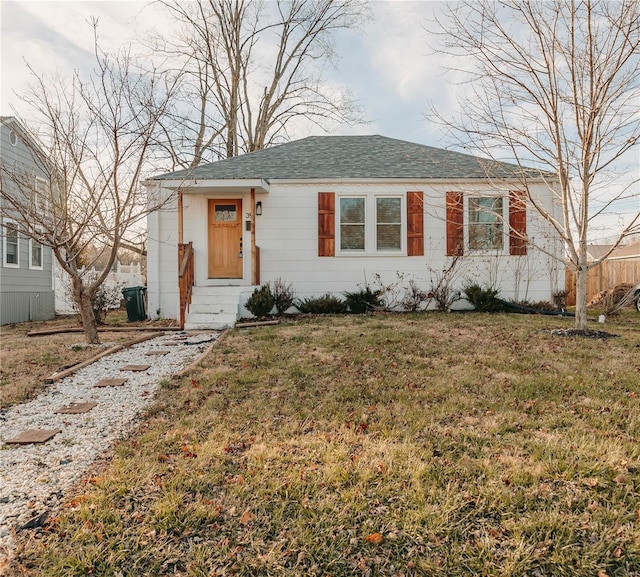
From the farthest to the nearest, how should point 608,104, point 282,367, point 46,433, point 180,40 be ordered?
point 180,40
point 608,104
point 282,367
point 46,433

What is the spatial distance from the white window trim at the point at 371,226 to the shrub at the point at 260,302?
6.86 ft

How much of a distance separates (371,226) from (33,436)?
26.3ft

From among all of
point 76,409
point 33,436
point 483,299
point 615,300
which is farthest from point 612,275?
point 33,436

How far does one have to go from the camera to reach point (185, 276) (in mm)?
8727

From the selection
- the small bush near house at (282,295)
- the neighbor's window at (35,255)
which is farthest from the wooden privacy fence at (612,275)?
the neighbor's window at (35,255)

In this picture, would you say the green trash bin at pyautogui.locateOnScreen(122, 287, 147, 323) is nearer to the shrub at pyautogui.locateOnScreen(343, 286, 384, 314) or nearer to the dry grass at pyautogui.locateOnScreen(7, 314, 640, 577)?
the shrub at pyautogui.locateOnScreen(343, 286, 384, 314)

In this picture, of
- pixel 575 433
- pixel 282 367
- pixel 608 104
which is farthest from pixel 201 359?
pixel 608 104

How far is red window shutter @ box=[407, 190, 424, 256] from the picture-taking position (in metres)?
9.98

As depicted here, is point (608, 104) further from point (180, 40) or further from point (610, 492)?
point (180, 40)

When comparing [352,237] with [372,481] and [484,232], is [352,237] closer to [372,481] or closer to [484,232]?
[484,232]

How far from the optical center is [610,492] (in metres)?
2.50

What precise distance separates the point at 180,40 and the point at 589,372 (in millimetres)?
19538

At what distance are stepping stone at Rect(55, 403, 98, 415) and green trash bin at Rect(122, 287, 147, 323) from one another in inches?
250

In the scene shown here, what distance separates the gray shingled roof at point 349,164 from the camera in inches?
394
